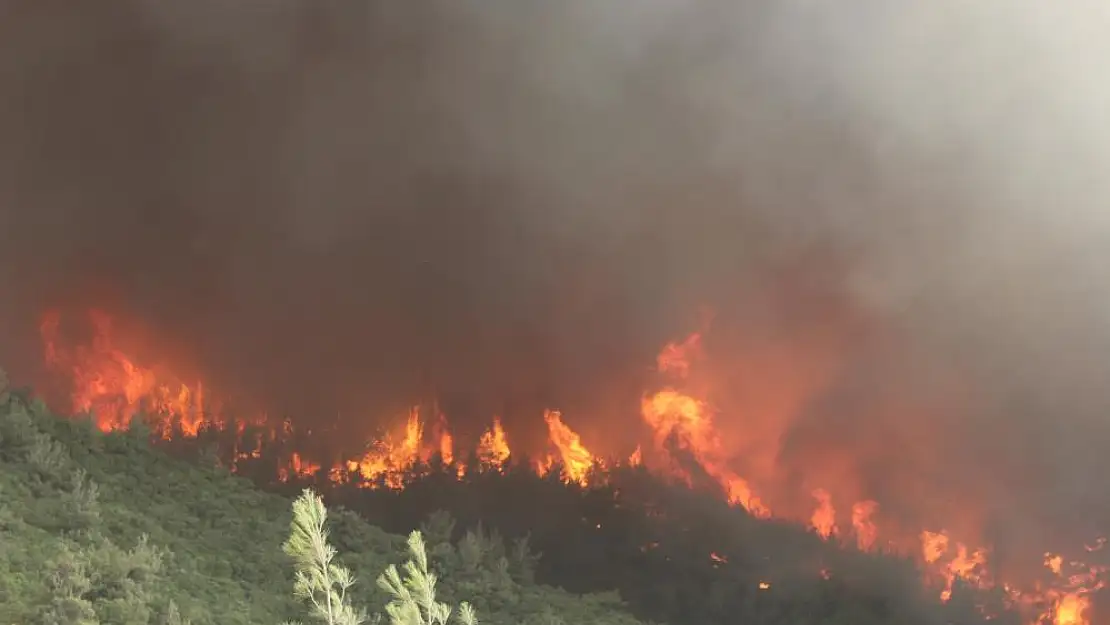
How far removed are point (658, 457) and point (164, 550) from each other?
19.2 meters

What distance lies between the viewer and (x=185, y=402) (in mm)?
35531

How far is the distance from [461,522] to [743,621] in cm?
970

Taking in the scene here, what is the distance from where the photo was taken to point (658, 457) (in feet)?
107

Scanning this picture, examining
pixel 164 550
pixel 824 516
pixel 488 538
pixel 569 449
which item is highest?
pixel 569 449

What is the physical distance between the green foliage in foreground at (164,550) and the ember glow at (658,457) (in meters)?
6.99

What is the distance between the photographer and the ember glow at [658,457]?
Answer: 28000 millimetres

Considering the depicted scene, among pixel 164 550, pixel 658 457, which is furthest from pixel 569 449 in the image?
pixel 164 550

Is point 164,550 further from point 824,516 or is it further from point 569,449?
point 824,516

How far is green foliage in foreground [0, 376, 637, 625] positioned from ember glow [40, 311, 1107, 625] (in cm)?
699

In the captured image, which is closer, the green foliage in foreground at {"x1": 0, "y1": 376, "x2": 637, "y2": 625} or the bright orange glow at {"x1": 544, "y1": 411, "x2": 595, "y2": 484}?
the green foliage in foreground at {"x1": 0, "y1": 376, "x2": 637, "y2": 625}

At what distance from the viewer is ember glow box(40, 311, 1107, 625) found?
28.0 metres

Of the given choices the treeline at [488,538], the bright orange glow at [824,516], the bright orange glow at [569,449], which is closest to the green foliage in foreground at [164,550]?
the treeline at [488,538]

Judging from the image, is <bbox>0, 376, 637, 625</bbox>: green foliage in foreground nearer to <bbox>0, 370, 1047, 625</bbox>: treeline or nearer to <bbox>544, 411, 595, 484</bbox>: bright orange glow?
<bbox>0, 370, 1047, 625</bbox>: treeline

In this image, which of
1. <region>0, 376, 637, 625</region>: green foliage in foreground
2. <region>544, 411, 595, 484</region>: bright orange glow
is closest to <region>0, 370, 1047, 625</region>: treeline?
<region>0, 376, 637, 625</region>: green foliage in foreground
